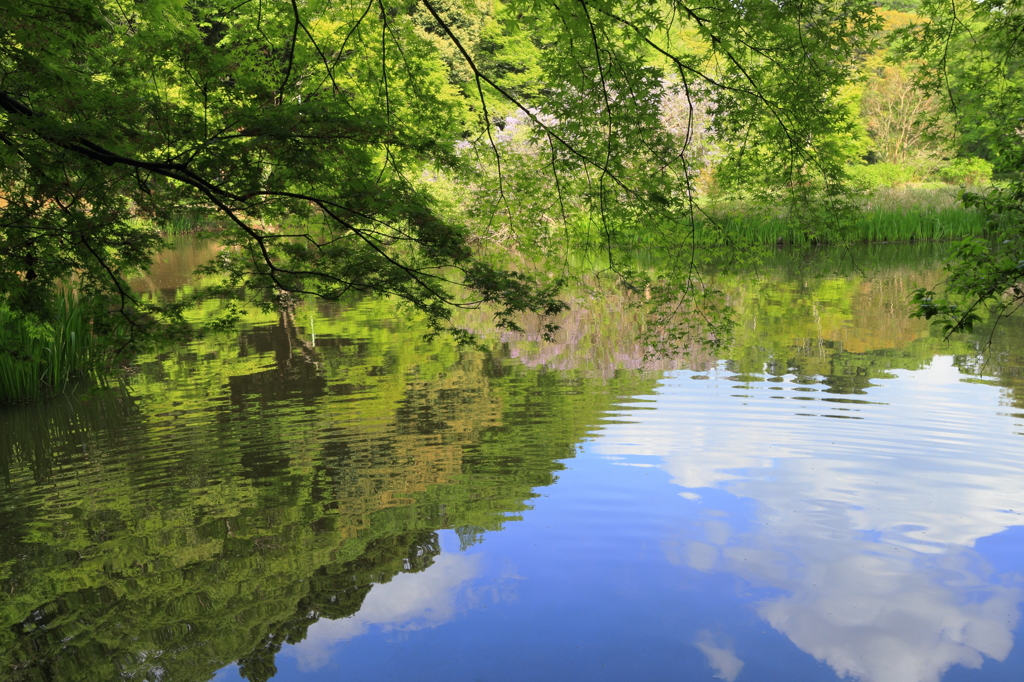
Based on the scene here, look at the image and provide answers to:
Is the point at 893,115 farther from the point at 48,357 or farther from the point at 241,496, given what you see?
the point at 241,496

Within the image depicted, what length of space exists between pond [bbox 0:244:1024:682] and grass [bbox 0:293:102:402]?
A: 325 mm

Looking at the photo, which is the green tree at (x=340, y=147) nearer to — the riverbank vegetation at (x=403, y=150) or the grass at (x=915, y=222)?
the riverbank vegetation at (x=403, y=150)

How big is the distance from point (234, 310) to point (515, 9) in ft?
7.78

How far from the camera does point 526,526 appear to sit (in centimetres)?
435

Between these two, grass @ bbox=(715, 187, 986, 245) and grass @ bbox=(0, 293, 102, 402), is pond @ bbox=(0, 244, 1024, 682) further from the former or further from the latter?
grass @ bbox=(715, 187, 986, 245)

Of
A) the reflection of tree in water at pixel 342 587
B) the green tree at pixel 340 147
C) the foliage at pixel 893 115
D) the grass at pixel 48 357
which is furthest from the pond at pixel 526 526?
the foliage at pixel 893 115

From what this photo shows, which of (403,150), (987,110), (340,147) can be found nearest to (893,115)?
(987,110)

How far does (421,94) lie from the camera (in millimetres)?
5078

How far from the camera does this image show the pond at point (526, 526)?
10.5 feet

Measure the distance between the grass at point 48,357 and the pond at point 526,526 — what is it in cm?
32

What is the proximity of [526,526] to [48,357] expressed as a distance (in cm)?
532

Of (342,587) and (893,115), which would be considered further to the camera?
(893,115)

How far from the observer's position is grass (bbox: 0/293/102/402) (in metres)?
6.58

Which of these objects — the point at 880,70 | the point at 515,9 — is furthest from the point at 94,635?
the point at 880,70
